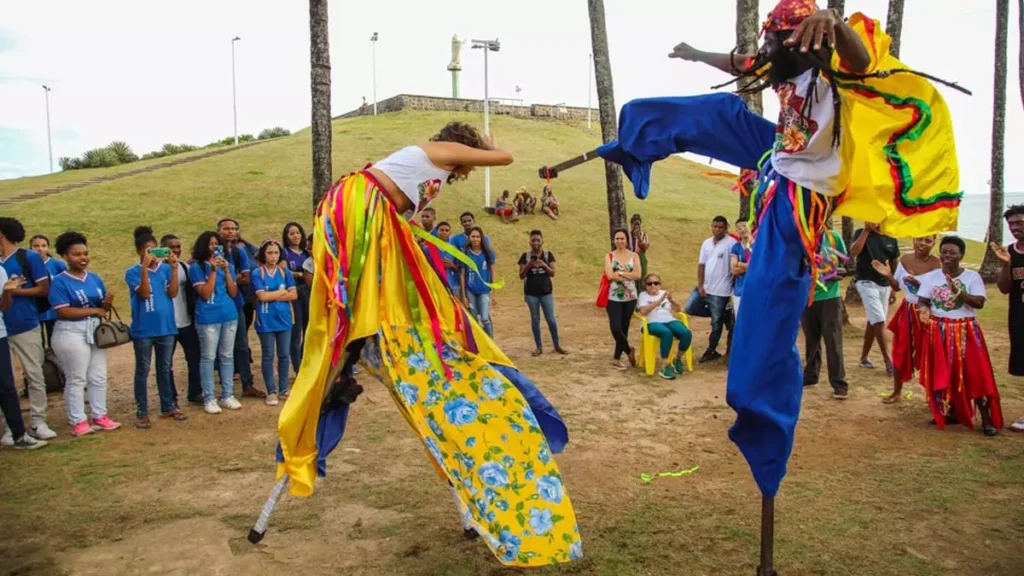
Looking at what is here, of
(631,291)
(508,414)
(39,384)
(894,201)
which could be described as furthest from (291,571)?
(631,291)

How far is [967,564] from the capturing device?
3.80 meters

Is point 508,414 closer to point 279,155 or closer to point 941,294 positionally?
point 941,294

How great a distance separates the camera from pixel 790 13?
10.9ft

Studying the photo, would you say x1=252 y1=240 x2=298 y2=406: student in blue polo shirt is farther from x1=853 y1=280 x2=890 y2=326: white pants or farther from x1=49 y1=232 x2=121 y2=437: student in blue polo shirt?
x1=853 y1=280 x2=890 y2=326: white pants

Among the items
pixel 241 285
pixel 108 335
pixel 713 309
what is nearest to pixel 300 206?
pixel 241 285

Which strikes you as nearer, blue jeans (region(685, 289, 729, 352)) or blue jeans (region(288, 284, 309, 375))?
blue jeans (region(288, 284, 309, 375))

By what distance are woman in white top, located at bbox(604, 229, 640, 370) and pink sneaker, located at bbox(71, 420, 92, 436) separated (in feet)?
19.0

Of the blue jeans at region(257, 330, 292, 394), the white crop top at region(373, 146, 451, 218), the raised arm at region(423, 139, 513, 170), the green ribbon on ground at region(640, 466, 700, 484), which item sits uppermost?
the raised arm at region(423, 139, 513, 170)

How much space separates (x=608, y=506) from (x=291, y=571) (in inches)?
75.9

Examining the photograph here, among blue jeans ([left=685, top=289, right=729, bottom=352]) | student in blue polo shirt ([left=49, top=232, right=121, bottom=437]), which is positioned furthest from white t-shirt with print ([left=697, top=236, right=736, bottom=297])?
student in blue polo shirt ([left=49, top=232, right=121, bottom=437])

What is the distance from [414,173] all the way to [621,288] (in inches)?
232

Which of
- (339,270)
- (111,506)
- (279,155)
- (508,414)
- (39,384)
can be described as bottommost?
(111,506)

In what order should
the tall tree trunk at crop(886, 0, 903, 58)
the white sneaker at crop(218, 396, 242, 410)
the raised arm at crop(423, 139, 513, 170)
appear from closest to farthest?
the raised arm at crop(423, 139, 513, 170)
the white sneaker at crop(218, 396, 242, 410)
the tall tree trunk at crop(886, 0, 903, 58)

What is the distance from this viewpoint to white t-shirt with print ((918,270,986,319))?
631 centimetres
